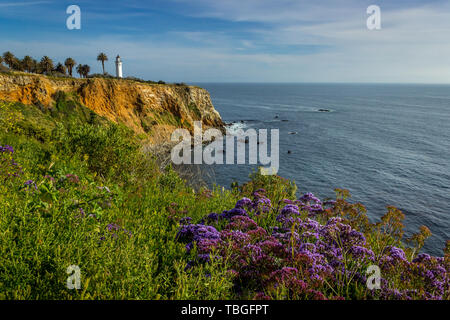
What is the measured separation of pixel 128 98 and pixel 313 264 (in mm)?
65688

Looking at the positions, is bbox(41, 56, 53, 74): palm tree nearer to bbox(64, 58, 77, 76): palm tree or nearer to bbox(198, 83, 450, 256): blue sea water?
bbox(64, 58, 77, 76): palm tree

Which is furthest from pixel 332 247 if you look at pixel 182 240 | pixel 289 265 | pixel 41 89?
pixel 41 89

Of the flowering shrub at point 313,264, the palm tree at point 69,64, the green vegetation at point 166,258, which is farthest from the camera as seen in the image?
the palm tree at point 69,64

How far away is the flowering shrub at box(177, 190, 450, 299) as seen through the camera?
4609 millimetres

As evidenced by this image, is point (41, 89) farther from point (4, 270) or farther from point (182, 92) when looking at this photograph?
point (4, 270)

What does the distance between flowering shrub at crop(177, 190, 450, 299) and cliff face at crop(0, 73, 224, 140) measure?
50.1m

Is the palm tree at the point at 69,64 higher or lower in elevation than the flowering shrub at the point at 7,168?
higher

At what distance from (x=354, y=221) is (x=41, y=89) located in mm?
56320

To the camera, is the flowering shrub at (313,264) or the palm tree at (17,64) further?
the palm tree at (17,64)

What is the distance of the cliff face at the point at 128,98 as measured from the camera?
158ft

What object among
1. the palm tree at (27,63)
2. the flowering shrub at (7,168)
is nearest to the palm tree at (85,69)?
the palm tree at (27,63)

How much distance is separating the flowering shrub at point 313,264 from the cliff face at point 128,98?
50112 mm

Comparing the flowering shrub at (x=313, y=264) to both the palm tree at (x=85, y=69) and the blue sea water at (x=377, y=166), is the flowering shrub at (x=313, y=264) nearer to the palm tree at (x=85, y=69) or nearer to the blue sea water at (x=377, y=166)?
the blue sea water at (x=377, y=166)

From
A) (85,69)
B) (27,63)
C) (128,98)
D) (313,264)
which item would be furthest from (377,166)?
(27,63)
